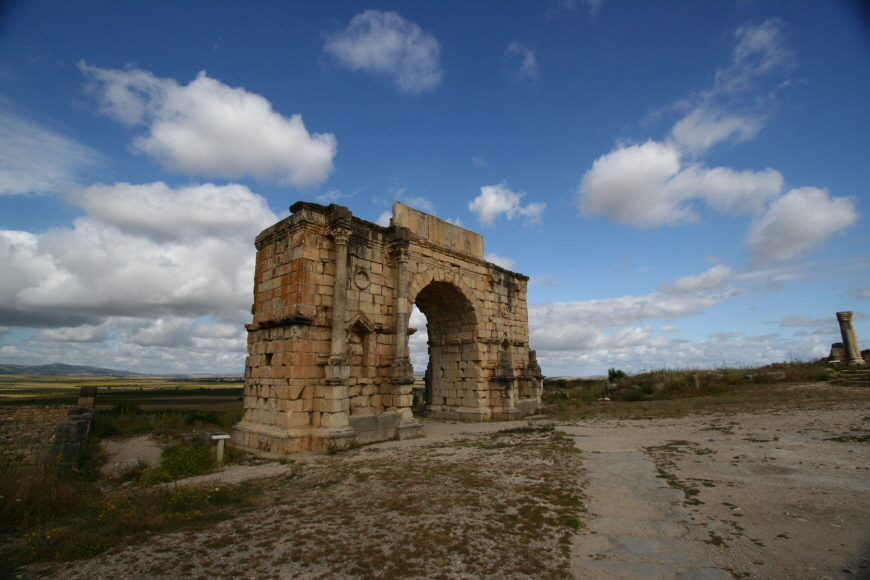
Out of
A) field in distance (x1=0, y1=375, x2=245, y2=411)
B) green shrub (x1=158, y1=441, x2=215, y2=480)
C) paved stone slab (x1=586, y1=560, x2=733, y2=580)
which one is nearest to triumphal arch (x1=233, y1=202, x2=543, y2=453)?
green shrub (x1=158, y1=441, x2=215, y2=480)

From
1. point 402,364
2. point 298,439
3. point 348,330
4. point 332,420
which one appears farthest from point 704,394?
point 298,439

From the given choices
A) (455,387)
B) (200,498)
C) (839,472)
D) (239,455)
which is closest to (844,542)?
(839,472)

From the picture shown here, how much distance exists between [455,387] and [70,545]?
12.9 m

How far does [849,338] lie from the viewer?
70.7 feet

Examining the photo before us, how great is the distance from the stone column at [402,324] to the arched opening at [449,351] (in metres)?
2.80

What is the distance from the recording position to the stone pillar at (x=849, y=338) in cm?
2123

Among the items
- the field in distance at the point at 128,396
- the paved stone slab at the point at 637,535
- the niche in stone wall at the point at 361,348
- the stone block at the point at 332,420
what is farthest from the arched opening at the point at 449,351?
the field in distance at the point at 128,396

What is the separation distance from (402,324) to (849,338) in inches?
924

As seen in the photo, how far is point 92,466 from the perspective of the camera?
8.77 m

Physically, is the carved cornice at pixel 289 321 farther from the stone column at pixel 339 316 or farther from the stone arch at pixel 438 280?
the stone arch at pixel 438 280

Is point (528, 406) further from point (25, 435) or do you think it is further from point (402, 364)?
point (25, 435)

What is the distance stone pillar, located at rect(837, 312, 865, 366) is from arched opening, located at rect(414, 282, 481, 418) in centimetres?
1935

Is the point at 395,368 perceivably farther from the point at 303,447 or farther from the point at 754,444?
the point at 754,444

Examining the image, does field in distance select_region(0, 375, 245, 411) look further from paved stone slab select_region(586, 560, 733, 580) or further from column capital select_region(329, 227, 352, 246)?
paved stone slab select_region(586, 560, 733, 580)
